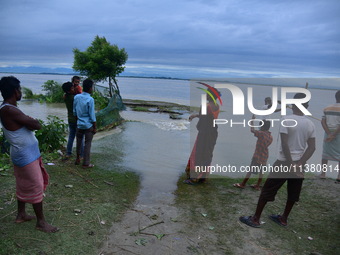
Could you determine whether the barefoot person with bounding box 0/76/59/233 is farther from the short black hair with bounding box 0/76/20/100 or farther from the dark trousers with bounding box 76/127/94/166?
the dark trousers with bounding box 76/127/94/166

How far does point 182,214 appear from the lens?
4.16 meters

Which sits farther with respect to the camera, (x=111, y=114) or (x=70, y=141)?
(x=111, y=114)

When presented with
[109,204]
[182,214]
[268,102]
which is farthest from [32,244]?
[268,102]

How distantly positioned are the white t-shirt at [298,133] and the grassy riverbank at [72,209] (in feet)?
8.29

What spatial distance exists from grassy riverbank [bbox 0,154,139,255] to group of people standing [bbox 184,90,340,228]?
1.42 m

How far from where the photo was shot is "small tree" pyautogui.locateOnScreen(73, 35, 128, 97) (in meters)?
17.8

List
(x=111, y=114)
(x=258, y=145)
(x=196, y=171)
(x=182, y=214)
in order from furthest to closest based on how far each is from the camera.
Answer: (x=111, y=114) → (x=196, y=171) → (x=258, y=145) → (x=182, y=214)

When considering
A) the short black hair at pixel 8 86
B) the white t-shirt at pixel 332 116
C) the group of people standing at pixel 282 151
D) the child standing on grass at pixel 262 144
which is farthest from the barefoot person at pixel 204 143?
the short black hair at pixel 8 86

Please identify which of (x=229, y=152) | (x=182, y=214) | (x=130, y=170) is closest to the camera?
(x=182, y=214)

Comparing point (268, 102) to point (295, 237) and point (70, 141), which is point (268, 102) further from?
point (70, 141)

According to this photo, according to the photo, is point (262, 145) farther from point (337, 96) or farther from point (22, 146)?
point (22, 146)

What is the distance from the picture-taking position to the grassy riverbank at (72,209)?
309 cm

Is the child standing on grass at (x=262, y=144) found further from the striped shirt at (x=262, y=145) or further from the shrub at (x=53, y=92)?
the shrub at (x=53, y=92)

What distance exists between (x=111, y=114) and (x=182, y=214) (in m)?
7.43
